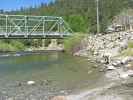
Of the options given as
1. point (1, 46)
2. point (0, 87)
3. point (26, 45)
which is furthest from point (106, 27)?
point (0, 87)

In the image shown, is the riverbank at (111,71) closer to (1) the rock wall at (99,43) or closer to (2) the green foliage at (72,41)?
(1) the rock wall at (99,43)

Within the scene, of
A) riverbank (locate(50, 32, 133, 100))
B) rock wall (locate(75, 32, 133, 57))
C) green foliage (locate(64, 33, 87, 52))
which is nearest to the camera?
riverbank (locate(50, 32, 133, 100))

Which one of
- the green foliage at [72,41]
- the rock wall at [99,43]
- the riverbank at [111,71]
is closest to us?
the riverbank at [111,71]

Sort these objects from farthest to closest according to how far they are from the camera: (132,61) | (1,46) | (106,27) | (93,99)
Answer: (1,46), (106,27), (132,61), (93,99)

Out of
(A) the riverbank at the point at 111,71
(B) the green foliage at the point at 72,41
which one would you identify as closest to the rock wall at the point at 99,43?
(A) the riverbank at the point at 111,71

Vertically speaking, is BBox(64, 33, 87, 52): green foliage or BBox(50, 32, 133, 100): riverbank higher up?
BBox(64, 33, 87, 52): green foliage

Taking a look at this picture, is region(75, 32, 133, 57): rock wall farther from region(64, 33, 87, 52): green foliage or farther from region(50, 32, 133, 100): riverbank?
region(64, 33, 87, 52): green foliage

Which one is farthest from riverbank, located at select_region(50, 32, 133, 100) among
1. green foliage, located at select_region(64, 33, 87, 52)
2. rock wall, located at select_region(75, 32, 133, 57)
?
green foliage, located at select_region(64, 33, 87, 52)

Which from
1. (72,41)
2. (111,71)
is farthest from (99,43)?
(111,71)

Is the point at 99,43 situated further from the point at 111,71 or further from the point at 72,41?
the point at 111,71

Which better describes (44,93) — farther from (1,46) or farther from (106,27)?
(1,46)

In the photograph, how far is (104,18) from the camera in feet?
297

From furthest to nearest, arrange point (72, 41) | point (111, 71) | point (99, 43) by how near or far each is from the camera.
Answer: point (72, 41)
point (99, 43)
point (111, 71)

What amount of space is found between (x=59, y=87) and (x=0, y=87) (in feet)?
14.8
